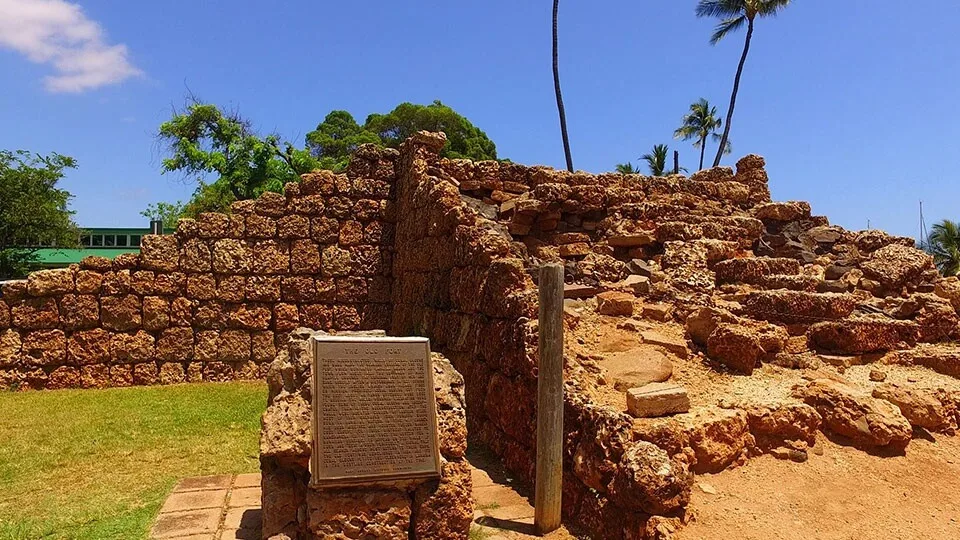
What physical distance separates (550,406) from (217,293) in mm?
7512

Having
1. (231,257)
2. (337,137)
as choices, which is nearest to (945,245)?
(231,257)

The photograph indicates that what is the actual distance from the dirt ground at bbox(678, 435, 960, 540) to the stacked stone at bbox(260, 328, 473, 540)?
1549mm

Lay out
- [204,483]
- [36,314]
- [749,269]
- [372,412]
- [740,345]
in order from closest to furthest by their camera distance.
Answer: [372,412], [204,483], [740,345], [749,269], [36,314]

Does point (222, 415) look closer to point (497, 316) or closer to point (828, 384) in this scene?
point (497, 316)

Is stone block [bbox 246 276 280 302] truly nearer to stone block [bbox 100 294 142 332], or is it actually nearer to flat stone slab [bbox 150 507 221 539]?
stone block [bbox 100 294 142 332]

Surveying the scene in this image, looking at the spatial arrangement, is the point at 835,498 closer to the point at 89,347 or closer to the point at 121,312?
the point at 121,312

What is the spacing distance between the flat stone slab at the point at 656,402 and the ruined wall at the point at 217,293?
271 inches

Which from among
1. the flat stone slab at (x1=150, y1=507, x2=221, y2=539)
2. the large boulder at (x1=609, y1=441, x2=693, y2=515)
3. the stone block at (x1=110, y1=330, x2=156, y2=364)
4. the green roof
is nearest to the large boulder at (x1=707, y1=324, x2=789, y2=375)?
the large boulder at (x1=609, y1=441, x2=693, y2=515)

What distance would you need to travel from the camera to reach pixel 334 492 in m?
4.41

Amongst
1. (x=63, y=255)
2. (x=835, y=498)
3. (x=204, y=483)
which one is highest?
(x=63, y=255)

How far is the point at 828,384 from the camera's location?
588 cm

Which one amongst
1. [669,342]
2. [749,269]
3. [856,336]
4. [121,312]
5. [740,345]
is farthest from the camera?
[121,312]

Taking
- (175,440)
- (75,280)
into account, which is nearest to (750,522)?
(175,440)

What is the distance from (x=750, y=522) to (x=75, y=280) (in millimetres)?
10027
